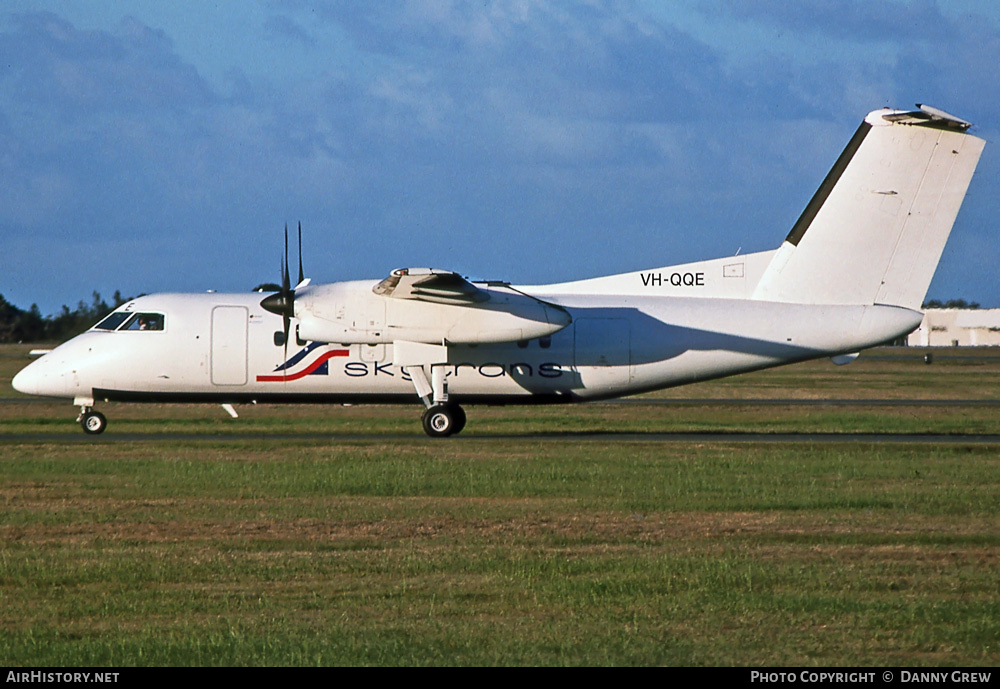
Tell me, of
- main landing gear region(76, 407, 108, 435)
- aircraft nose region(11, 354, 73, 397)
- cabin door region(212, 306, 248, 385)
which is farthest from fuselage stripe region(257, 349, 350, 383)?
aircraft nose region(11, 354, 73, 397)

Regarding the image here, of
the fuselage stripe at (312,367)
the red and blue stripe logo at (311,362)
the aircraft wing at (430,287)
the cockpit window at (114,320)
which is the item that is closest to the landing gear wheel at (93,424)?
the cockpit window at (114,320)

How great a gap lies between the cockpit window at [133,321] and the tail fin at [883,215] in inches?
490

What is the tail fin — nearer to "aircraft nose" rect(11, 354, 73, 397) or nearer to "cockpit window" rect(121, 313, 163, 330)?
"cockpit window" rect(121, 313, 163, 330)

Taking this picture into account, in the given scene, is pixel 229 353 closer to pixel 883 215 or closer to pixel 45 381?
pixel 45 381

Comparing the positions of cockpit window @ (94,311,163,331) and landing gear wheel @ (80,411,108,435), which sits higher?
cockpit window @ (94,311,163,331)

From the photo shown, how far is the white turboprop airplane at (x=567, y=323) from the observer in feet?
70.5

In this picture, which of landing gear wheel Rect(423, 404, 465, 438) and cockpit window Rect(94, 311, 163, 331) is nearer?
landing gear wheel Rect(423, 404, 465, 438)

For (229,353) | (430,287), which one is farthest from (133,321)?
(430,287)

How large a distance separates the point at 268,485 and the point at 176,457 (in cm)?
373

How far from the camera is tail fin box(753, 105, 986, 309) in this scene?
2122cm

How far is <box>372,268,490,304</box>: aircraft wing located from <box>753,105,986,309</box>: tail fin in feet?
19.6

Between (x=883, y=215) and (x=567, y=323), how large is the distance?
634 cm

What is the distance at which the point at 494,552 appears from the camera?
11016mm

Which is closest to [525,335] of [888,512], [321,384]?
[321,384]
